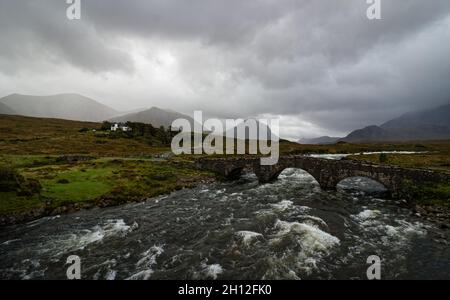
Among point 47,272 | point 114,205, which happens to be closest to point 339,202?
point 114,205

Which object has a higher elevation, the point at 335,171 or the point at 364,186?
the point at 335,171

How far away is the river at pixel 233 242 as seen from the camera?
2080cm

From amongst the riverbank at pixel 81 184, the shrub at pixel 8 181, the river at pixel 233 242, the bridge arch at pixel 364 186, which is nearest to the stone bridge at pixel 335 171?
the river at pixel 233 242

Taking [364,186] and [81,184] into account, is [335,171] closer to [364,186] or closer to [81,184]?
[364,186]

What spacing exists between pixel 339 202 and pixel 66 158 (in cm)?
6753

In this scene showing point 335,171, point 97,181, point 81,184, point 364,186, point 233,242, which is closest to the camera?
point 233,242

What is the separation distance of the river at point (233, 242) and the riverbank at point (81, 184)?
2.59 meters

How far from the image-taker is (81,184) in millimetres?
43969

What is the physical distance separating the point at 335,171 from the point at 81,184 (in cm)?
4332

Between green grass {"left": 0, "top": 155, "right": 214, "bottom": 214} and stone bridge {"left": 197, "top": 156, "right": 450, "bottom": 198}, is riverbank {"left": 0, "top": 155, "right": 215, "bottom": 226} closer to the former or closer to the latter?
green grass {"left": 0, "top": 155, "right": 214, "bottom": 214}

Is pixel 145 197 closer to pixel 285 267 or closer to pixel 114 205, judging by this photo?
pixel 114 205

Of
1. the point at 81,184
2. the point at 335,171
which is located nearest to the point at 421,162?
the point at 335,171

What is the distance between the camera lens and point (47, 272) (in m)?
20.8

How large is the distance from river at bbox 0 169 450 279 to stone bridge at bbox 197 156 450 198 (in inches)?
153
